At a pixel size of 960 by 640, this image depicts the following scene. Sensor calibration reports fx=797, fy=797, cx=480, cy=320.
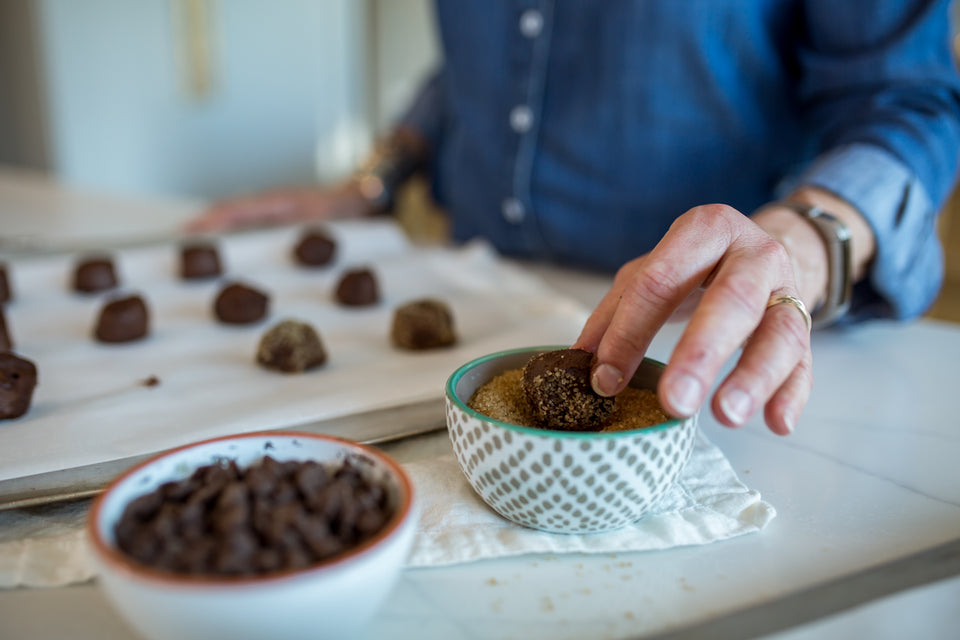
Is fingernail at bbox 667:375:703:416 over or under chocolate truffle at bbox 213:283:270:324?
over

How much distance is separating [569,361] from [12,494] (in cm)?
53

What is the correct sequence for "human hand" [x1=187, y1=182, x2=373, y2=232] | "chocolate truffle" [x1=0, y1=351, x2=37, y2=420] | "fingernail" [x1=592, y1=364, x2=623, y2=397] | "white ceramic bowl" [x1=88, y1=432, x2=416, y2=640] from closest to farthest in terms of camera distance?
1. "white ceramic bowl" [x1=88, y1=432, x2=416, y2=640]
2. "fingernail" [x1=592, y1=364, x2=623, y2=397]
3. "chocolate truffle" [x1=0, y1=351, x2=37, y2=420]
4. "human hand" [x1=187, y1=182, x2=373, y2=232]

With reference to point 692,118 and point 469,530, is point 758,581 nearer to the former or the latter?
point 469,530

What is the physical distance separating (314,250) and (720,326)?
102 centimetres

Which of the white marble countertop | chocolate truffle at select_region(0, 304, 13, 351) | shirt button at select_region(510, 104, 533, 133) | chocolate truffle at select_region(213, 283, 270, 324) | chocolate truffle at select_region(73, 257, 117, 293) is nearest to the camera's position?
the white marble countertop

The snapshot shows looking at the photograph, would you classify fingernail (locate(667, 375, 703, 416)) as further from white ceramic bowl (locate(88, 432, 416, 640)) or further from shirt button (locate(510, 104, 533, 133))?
shirt button (locate(510, 104, 533, 133))

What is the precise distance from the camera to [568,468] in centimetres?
63

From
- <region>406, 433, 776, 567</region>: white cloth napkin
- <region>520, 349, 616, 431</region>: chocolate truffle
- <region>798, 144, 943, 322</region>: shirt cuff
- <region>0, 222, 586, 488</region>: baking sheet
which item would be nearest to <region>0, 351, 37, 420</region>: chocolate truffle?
<region>0, 222, 586, 488</region>: baking sheet

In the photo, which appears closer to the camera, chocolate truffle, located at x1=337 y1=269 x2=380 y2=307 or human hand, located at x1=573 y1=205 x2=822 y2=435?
human hand, located at x1=573 y1=205 x2=822 y2=435

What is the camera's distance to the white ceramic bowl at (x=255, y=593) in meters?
0.48

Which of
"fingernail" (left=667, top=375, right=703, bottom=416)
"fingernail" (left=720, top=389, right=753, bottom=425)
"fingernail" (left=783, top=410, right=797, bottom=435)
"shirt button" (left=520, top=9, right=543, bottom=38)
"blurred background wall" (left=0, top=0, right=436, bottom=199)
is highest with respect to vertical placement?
"shirt button" (left=520, top=9, right=543, bottom=38)

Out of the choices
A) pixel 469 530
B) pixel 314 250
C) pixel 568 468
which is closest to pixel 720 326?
pixel 568 468

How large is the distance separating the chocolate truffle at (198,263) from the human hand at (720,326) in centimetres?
91

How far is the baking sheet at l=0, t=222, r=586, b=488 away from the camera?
2.89 feet
